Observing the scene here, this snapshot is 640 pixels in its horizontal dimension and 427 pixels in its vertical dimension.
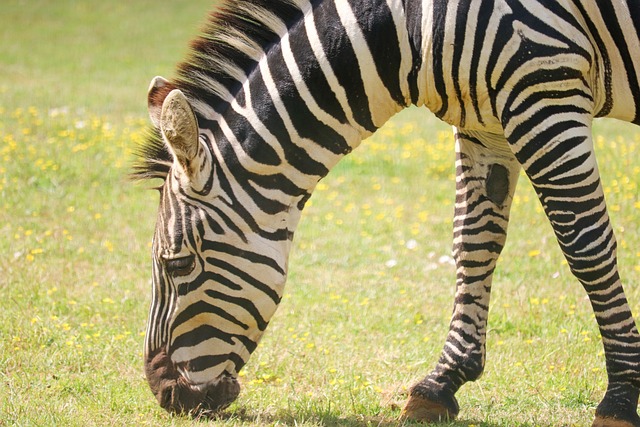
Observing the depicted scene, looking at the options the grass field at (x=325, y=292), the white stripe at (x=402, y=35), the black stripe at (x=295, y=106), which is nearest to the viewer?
the white stripe at (x=402, y=35)

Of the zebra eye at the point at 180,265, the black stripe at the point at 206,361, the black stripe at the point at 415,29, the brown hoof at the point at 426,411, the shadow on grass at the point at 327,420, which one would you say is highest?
the black stripe at the point at 415,29

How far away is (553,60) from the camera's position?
167 inches

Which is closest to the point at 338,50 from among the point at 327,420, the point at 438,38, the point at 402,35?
the point at 402,35

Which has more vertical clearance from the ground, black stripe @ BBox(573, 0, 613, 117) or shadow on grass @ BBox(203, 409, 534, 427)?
black stripe @ BBox(573, 0, 613, 117)

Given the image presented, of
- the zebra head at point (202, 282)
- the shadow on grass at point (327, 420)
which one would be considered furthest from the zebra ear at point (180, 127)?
the shadow on grass at point (327, 420)

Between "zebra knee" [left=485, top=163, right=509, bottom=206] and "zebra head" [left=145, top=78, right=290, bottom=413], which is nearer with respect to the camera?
"zebra head" [left=145, top=78, right=290, bottom=413]

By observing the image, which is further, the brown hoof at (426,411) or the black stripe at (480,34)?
the brown hoof at (426,411)

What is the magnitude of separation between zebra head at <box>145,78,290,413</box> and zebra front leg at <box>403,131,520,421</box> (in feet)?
4.22

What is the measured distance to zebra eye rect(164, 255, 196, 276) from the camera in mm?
4457

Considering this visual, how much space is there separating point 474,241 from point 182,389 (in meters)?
1.98

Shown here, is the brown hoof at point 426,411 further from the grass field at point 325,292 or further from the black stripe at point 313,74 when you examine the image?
the black stripe at point 313,74

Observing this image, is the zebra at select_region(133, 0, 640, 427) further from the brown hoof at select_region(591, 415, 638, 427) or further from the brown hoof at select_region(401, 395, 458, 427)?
the brown hoof at select_region(401, 395, 458, 427)

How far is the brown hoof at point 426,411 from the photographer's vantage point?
199 inches

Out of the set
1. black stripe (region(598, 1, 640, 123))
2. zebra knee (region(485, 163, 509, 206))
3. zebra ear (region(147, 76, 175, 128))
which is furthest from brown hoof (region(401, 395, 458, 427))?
zebra ear (region(147, 76, 175, 128))
